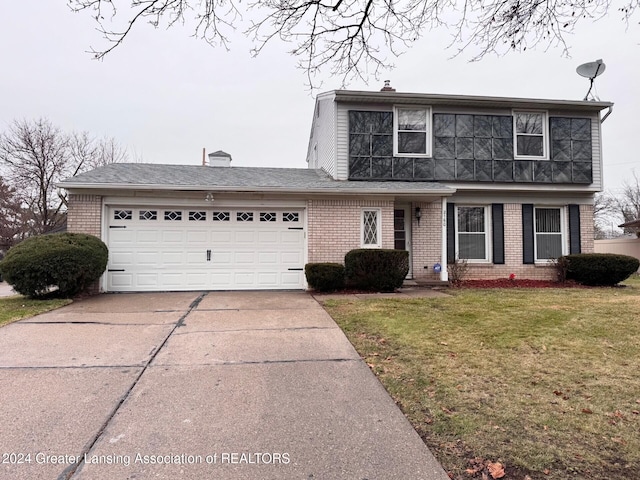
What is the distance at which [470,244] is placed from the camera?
1101 cm

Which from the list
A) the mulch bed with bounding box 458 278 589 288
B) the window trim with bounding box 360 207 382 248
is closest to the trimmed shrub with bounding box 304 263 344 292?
the window trim with bounding box 360 207 382 248

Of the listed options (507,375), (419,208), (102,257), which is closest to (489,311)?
(507,375)

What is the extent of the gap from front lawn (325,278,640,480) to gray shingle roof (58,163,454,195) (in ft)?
13.5

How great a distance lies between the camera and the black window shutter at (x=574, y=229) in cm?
1111

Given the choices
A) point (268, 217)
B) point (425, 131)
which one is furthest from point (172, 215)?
point (425, 131)

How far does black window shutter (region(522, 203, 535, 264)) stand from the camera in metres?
11.0

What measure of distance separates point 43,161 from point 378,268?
20.7 m

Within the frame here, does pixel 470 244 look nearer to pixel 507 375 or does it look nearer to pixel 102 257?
pixel 507 375

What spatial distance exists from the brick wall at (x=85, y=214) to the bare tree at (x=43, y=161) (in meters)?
13.6

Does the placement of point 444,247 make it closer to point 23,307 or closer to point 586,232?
point 586,232

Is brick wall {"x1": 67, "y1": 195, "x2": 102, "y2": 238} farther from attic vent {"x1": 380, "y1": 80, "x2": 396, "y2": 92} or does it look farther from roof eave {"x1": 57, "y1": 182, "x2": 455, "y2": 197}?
attic vent {"x1": 380, "y1": 80, "x2": 396, "y2": 92}

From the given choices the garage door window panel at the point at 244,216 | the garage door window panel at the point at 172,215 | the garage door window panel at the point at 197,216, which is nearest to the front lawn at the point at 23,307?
the garage door window panel at the point at 172,215

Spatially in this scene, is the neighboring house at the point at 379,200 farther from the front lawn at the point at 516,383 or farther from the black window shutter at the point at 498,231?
the front lawn at the point at 516,383

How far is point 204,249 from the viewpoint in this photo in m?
9.03
